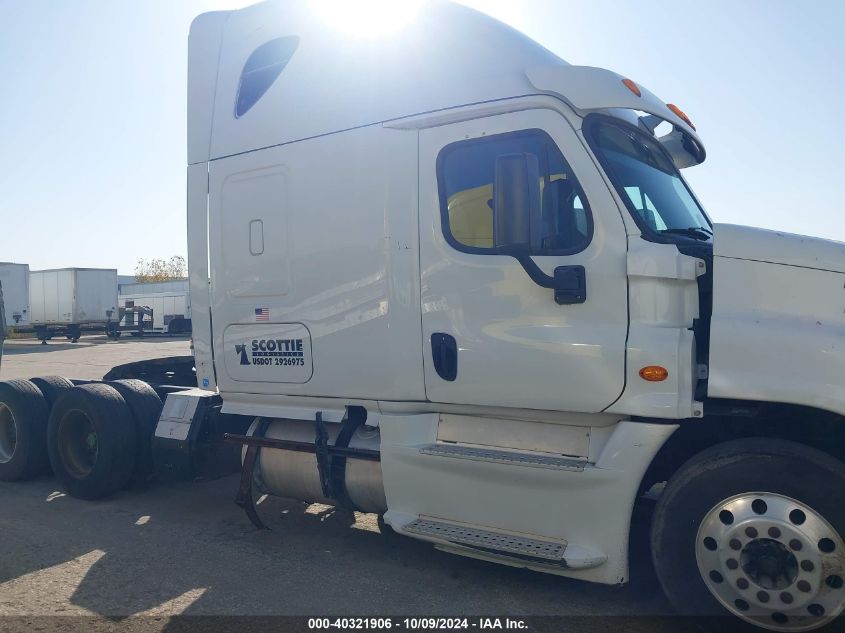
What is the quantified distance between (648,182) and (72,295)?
36.1 metres

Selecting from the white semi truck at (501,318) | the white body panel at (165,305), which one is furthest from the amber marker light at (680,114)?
the white body panel at (165,305)

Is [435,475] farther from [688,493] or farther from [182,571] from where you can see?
[182,571]

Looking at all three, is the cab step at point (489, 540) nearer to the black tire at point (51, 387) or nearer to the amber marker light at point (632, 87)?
the amber marker light at point (632, 87)

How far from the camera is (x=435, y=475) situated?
426 centimetres

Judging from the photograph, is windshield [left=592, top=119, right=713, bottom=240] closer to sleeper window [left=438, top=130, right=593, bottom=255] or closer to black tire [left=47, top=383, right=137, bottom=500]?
sleeper window [left=438, top=130, right=593, bottom=255]

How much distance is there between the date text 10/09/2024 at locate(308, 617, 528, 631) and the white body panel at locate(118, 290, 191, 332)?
1429 inches

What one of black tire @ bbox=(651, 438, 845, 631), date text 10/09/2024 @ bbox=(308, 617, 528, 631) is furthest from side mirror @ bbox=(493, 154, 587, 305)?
date text 10/09/2024 @ bbox=(308, 617, 528, 631)

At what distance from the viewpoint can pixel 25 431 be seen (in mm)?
6867

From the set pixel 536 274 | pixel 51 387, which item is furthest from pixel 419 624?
pixel 51 387

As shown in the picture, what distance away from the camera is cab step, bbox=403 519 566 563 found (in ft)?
12.6

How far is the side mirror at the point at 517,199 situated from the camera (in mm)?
3643

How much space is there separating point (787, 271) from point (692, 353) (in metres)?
0.58

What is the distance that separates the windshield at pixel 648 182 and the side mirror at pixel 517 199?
482 millimetres

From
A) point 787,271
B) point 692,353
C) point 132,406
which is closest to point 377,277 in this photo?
point 692,353
